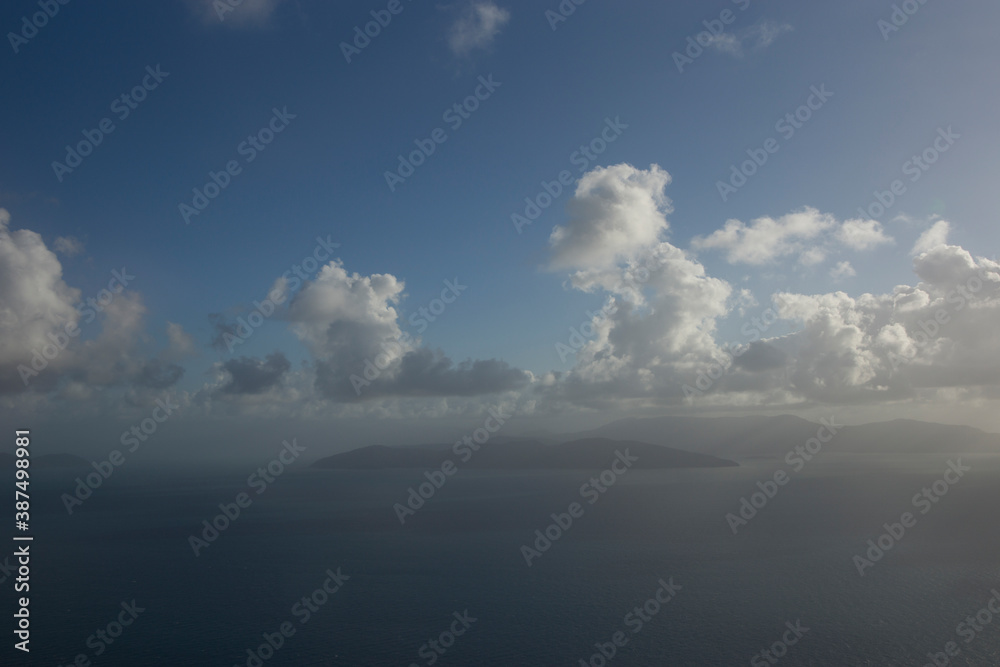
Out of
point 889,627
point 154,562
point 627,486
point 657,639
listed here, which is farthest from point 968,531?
point 154,562

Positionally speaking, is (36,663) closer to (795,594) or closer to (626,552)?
(626,552)
